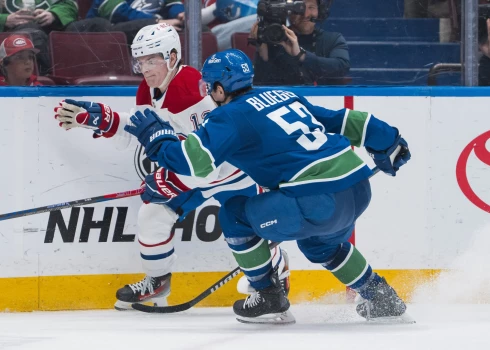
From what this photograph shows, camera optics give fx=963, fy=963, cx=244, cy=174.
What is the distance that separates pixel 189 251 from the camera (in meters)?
4.41

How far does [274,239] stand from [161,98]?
90 centimetres

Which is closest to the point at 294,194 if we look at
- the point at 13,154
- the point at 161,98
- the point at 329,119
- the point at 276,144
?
the point at 276,144

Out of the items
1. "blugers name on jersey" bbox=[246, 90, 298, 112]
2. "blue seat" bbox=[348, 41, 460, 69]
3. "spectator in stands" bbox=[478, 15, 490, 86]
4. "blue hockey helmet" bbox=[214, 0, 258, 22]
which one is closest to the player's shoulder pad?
"blue hockey helmet" bbox=[214, 0, 258, 22]

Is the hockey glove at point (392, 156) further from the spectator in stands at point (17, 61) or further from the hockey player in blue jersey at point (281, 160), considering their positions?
the spectator in stands at point (17, 61)

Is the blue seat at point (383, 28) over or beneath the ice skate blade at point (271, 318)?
over

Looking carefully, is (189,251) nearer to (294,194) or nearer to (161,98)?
(161,98)

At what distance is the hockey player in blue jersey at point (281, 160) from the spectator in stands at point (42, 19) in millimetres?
939

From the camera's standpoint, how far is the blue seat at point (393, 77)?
4480 mm

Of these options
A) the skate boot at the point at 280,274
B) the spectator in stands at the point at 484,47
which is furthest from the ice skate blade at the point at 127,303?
the spectator in stands at the point at 484,47

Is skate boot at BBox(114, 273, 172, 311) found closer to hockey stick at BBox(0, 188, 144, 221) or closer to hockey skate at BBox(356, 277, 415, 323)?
hockey stick at BBox(0, 188, 144, 221)

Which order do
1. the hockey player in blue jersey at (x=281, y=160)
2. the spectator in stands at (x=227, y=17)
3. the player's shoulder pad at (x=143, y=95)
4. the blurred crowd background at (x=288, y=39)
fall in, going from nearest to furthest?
the hockey player in blue jersey at (x=281, y=160)
the player's shoulder pad at (x=143, y=95)
the blurred crowd background at (x=288, y=39)
the spectator in stands at (x=227, y=17)

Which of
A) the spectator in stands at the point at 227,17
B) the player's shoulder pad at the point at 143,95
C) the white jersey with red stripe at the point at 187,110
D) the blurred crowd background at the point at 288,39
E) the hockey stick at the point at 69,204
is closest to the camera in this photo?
the hockey stick at the point at 69,204

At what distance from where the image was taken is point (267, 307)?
382cm

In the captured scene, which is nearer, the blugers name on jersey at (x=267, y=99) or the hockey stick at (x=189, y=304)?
the blugers name on jersey at (x=267, y=99)
